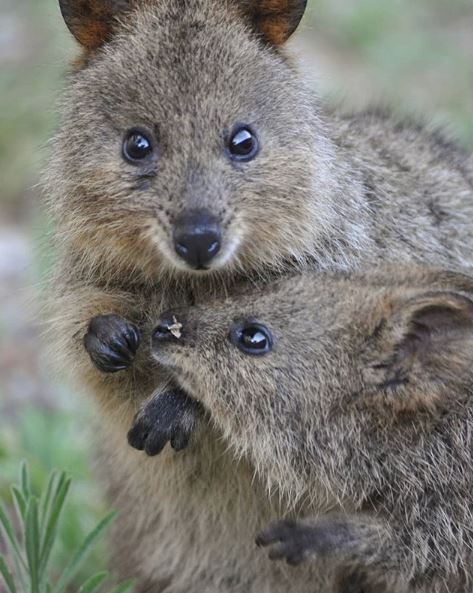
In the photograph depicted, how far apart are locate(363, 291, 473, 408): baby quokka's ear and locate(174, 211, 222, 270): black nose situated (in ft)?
2.60

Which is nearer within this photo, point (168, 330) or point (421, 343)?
point (168, 330)

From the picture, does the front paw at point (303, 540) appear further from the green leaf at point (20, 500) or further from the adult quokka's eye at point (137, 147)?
the adult quokka's eye at point (137, 147)

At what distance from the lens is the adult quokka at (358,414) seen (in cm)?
509

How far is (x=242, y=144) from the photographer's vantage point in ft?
17.0

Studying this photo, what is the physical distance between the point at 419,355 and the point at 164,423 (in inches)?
40.3

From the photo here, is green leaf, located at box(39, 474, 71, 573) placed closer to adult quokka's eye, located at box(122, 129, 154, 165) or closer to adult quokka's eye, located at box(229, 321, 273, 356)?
adult quokka's eye, located at box(229, 321, 273, 356)

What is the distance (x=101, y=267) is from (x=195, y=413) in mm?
776

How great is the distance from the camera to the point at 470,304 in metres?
5.00

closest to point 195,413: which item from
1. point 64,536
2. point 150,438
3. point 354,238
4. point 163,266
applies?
point 150,438

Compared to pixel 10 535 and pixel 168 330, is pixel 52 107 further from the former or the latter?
pixel 10 535

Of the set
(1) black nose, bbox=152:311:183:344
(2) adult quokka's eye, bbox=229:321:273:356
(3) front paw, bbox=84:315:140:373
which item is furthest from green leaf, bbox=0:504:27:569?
(2) adult quokka's eye, bbox=229:321:273:356

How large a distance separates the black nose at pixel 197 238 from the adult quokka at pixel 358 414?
331 millimetres

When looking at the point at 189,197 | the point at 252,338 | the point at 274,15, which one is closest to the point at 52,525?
the point at 252,338

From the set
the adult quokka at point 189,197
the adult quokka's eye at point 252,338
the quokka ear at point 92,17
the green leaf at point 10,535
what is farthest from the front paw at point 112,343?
the quokka ear at point 92,17
